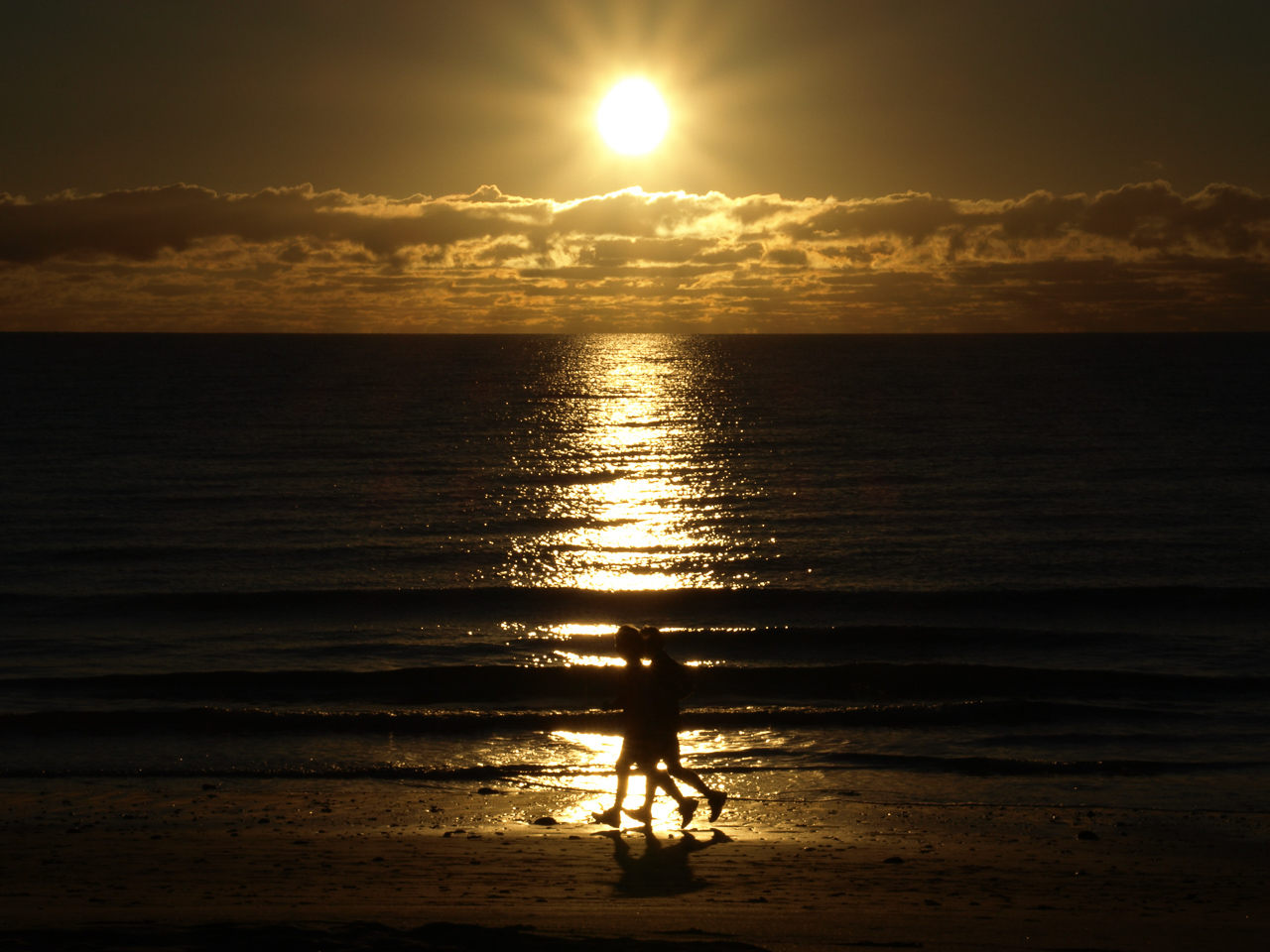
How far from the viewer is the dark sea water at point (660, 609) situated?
14.4m

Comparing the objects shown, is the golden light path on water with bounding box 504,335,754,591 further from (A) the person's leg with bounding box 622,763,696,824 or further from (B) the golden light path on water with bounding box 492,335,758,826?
(A) the person's leg with bounding box 622,763,696,824

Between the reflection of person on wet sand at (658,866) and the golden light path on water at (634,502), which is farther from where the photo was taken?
the golden light path on water at (634,502)

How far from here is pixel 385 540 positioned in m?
29.4

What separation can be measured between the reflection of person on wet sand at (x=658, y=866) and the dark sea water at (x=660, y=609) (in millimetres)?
2853

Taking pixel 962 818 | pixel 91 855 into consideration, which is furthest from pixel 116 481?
pixel 962 818

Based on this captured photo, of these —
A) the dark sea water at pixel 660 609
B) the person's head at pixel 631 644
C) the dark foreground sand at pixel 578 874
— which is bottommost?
the dark foreground sand at pixel 578 874

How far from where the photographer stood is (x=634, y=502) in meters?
37.1

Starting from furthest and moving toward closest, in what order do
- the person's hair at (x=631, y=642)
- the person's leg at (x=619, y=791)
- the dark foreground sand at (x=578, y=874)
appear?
1. the person's leg at (x=619, y=791)
2. the person's hair at (x=631, y=642)
3. the dark foreground sand at (x=578, y=874)

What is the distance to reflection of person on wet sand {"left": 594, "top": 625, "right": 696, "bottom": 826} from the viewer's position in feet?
31.8

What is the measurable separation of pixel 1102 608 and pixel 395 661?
14.7 m

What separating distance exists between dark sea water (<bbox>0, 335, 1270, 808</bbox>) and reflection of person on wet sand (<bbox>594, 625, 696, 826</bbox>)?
3.00 metres

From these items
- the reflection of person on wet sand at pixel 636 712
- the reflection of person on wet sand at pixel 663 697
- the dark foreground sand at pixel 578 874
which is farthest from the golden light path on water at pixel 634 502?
the reflection of person on wet sand at pixel 663 697

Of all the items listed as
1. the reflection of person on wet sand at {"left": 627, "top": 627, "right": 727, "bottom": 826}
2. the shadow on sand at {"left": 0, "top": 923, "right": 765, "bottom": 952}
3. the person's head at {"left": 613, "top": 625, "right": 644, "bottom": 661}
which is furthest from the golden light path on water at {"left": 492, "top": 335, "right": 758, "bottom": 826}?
the shadow on sand at {"left": 0, "top": 923, "right": 765, "bottom": 952}

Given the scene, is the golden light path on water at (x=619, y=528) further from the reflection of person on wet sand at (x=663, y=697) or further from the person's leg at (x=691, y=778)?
the reflection of person on wet sand at (x=663, y=697)
